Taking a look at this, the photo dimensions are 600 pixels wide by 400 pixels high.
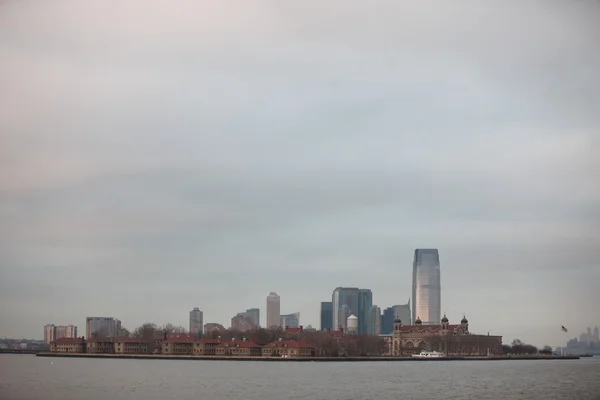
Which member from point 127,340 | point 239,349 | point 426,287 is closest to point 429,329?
point 239,349

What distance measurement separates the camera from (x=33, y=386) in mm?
31375

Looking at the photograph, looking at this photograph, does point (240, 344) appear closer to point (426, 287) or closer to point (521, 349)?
point (521, 349)

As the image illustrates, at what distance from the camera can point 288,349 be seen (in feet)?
233

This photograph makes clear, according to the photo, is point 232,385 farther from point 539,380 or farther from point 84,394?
point 539,380

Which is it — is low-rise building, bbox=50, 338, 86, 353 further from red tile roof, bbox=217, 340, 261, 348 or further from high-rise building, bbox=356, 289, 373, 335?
high-rise building, bbox=356, 289, 373, 335

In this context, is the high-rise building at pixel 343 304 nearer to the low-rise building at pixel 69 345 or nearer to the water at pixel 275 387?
the low-rise building at pixel 69 345

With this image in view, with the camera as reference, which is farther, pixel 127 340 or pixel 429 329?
pixel 429 329

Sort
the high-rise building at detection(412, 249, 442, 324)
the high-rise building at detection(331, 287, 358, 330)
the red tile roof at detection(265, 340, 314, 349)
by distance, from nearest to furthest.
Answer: the red tile roof at detection(265, 340, 314, 349) → the high-rise building at detection(331, 287, 358, 330) → the high-rise building at detection(412, 249, 442, 324)

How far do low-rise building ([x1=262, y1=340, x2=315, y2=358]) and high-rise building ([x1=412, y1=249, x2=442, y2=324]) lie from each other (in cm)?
9095

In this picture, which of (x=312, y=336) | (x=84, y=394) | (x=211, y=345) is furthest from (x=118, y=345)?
(x=84, y=394)

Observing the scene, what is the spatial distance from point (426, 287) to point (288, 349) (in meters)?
95.8

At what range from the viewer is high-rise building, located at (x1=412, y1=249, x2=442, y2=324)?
6383 inches

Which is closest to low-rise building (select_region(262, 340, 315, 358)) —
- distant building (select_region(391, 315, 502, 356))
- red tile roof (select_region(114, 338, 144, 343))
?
red tile roof (select_region(114, 338, 144, 343))

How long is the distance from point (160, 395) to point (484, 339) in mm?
63817
